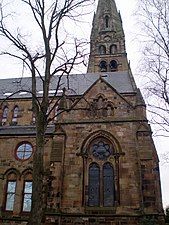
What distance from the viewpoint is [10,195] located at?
64.4 ft

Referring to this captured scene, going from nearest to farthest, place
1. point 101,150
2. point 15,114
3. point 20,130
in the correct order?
point 101,150 < point 20,130 < point 15,114

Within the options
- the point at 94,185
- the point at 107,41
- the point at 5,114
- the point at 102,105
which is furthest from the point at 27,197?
the point at 107,41

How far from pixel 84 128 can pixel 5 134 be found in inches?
235

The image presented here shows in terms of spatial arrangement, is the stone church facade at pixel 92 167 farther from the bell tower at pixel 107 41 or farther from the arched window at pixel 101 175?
the bell tower at pixel 107 41

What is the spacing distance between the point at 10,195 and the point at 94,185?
18.1ft

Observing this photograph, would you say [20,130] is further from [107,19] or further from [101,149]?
[107,19]

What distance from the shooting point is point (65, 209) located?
1728 centimetres

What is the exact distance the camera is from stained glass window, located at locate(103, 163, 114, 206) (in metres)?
17.6

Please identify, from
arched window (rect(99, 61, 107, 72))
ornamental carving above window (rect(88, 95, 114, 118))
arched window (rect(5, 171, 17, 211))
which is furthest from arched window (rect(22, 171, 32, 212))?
arched window (rect(99, 61, 107, 72))

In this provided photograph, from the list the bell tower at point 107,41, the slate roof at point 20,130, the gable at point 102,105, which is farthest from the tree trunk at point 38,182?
the bell tower at point 107,41

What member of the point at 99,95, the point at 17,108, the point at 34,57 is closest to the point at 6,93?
the point at 17,108

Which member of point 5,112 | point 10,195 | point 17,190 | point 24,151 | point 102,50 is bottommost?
point 10,195

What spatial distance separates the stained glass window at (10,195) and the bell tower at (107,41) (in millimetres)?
19413

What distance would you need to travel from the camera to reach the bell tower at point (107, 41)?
38750 millimetres
